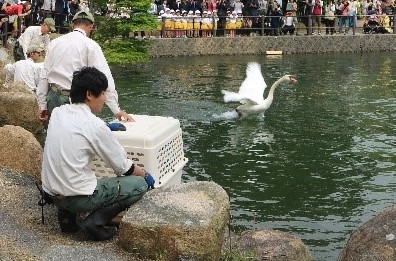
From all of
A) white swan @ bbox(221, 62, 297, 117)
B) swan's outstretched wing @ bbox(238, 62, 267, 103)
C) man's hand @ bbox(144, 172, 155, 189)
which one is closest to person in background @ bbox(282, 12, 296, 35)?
swan's outstretched wing @ bbox(238, 62, 267, 103)

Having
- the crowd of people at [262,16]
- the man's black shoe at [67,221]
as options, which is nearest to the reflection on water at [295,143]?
the man's black shoe at [67,221]

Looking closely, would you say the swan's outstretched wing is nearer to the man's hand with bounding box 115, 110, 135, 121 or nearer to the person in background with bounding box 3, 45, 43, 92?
the person in background with bounding box 3, 45, 43, 92

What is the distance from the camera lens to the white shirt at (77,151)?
5.76m

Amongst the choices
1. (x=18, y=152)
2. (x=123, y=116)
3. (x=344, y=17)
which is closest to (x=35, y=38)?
(x=18, y=152)

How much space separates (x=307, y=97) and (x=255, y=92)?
2.81 m

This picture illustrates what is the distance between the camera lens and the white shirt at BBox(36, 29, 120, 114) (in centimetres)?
694

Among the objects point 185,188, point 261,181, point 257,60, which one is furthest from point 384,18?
point 185,188

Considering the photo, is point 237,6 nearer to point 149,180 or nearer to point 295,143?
point 295,143

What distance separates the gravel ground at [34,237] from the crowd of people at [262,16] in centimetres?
2211

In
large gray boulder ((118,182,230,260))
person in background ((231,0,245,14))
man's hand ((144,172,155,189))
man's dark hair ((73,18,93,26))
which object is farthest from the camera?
person in background ((231,0,245,14))

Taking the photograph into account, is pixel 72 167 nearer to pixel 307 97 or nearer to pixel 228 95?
pixel 228 95

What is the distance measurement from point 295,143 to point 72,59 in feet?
22.8

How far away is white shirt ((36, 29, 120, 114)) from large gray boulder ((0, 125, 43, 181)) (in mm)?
741

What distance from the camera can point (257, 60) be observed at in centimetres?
2742
